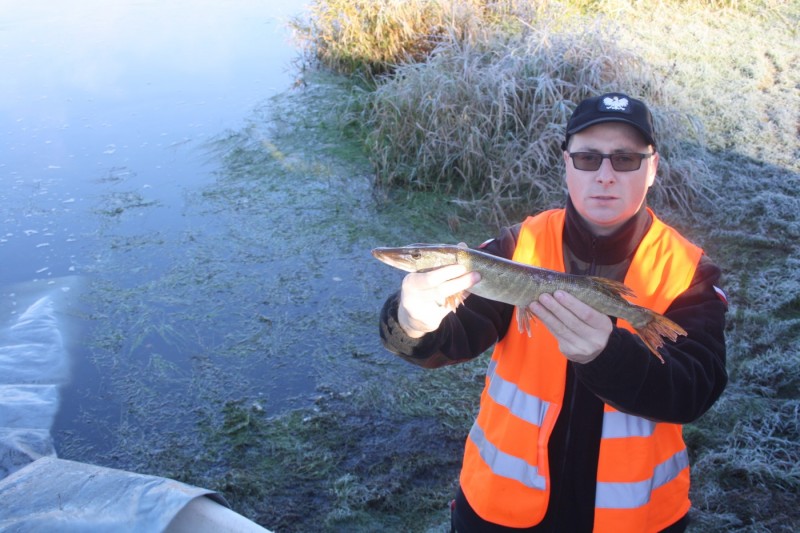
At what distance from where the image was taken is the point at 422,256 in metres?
2.15

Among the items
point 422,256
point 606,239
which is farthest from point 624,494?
point 422,256

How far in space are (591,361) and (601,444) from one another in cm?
30

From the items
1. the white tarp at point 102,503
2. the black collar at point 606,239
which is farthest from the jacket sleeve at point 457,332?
the white tarp at point 102,503

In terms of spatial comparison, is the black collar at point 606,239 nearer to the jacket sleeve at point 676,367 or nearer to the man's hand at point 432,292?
the jacket sleeve at point 676,367

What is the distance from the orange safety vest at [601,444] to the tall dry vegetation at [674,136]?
1.11 meters

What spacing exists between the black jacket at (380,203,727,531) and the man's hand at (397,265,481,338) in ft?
0.31

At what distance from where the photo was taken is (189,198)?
6496 mm

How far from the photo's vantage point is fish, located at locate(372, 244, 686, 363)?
1989 mm

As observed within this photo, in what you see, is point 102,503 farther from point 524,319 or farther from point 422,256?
point 524,319

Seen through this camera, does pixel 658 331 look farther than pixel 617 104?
No

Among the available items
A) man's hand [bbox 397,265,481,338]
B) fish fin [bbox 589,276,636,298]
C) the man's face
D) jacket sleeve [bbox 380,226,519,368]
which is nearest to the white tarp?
jacket sleeve [bbox 380,226,519,368]

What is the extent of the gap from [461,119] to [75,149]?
430 centimetres

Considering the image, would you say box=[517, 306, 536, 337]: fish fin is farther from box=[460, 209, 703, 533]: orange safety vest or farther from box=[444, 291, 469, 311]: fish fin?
box=[444, 291, 469, 311]: fish fin

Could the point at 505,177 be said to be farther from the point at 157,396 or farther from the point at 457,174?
the point at 157,396
